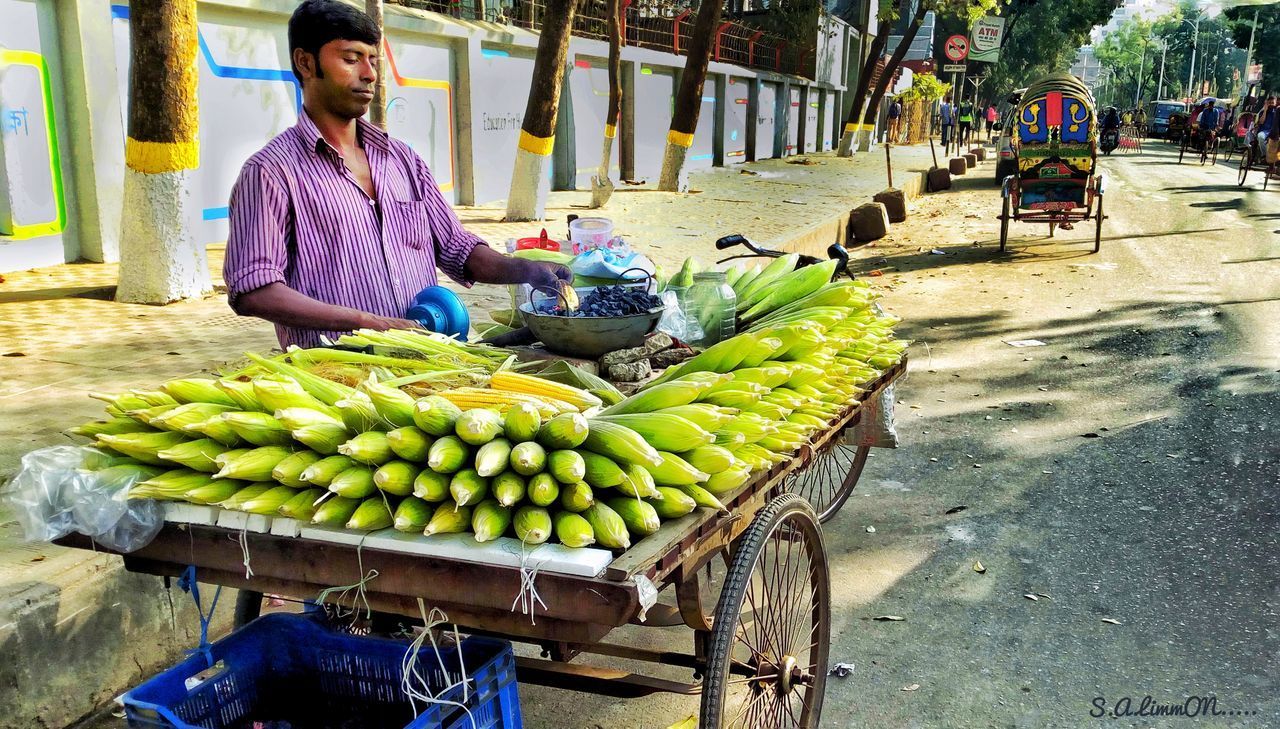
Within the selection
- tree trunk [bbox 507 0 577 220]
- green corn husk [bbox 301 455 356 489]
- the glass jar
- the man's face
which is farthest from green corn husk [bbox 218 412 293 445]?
tree trunk [bbox 507 0 577 220]

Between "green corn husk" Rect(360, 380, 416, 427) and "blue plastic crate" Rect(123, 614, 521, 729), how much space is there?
19.0 inches

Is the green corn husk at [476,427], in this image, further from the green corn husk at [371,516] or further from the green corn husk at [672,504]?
the green corn husk at [672,504]

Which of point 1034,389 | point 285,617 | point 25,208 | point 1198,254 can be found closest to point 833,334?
point 285,617

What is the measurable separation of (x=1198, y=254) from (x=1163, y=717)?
414 inches

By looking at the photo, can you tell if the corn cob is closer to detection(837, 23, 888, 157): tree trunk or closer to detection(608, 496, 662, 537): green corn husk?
detection(608, 496, 662, 537): green corn husk

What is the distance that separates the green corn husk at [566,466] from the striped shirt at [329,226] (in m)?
1.35

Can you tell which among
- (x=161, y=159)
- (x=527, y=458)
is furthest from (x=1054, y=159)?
(x=527, y=458)

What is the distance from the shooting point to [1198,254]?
38.3ft

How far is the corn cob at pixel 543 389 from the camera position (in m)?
2.29

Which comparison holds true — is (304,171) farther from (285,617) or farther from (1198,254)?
(1198,254)

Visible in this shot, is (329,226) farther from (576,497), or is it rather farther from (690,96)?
(690,96)

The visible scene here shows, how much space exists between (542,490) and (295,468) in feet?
1.64

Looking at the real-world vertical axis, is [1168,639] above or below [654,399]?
below

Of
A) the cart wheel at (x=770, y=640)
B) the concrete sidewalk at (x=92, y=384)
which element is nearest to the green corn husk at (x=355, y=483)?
the cart wheel at (x=770, y=640)
